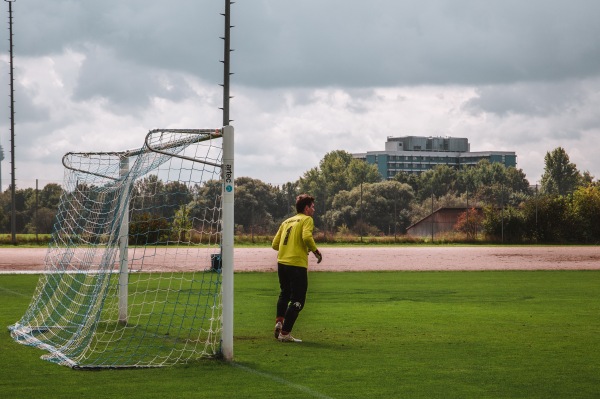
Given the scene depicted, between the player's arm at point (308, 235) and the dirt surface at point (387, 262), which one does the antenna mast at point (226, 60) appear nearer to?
the dirt surface at point (387, 262)

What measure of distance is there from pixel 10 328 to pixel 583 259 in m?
33.0

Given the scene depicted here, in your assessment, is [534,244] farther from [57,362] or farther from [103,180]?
[57,362]

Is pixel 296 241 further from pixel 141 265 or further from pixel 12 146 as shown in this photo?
pixel 12 146

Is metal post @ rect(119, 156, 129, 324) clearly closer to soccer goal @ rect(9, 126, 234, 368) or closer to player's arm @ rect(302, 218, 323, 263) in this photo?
soccer goal @ rect(9, 126, 234, 368)

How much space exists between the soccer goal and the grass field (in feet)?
1.76

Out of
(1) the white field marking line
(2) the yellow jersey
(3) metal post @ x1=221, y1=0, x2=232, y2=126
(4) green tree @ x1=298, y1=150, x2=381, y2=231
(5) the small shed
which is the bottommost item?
(1) the white field marking line

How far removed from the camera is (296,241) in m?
13.3

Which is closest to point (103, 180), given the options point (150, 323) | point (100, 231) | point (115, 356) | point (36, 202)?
point (100, 231)

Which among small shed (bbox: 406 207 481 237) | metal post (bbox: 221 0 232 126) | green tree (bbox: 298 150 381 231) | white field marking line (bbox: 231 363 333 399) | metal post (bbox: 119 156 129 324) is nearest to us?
white field marking line (bbox: 231 363 333 399)

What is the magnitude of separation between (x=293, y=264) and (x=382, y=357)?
223cm

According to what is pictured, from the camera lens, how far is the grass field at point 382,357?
948 cm

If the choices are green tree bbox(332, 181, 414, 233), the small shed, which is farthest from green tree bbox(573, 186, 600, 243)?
green tree bbox(332, 181, 414, 233)

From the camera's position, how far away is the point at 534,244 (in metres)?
63.8

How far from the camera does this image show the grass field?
948 centimetres
